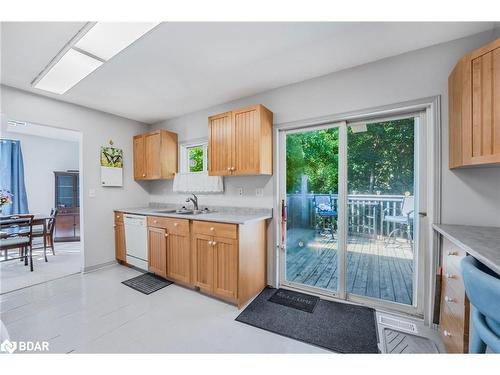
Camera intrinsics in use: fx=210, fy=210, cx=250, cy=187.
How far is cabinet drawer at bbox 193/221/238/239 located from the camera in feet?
7.21

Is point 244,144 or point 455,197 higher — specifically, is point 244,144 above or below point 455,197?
above

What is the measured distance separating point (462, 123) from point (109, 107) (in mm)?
4207

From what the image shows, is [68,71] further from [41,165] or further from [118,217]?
[41,165]

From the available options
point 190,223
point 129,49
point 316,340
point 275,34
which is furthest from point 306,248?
point 129,49

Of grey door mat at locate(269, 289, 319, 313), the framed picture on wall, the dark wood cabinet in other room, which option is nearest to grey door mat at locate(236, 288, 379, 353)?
grey door mat at locate(269, 289, 319, 313)

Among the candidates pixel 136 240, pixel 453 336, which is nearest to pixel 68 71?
pixel 136 240

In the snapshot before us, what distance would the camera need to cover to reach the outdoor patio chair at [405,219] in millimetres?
2119

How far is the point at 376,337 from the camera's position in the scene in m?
1.75

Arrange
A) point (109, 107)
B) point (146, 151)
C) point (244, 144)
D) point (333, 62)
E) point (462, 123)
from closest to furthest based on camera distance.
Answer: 1. point (462, 123)
2. point (333, 62)
3. point (244, 144)
4. point (109, 107)
5. point (146, 151)

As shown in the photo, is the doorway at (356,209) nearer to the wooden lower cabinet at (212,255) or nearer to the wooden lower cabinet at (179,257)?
the wooden lower cabinet at (212,255)

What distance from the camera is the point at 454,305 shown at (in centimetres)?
135

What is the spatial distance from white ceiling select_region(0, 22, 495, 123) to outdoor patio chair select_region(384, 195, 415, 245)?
1444mm

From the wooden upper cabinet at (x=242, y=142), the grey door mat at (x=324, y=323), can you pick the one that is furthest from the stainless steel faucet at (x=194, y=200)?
the grey door mat at (x=324, y=323)

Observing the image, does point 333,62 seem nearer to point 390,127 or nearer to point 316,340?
point 390,127
